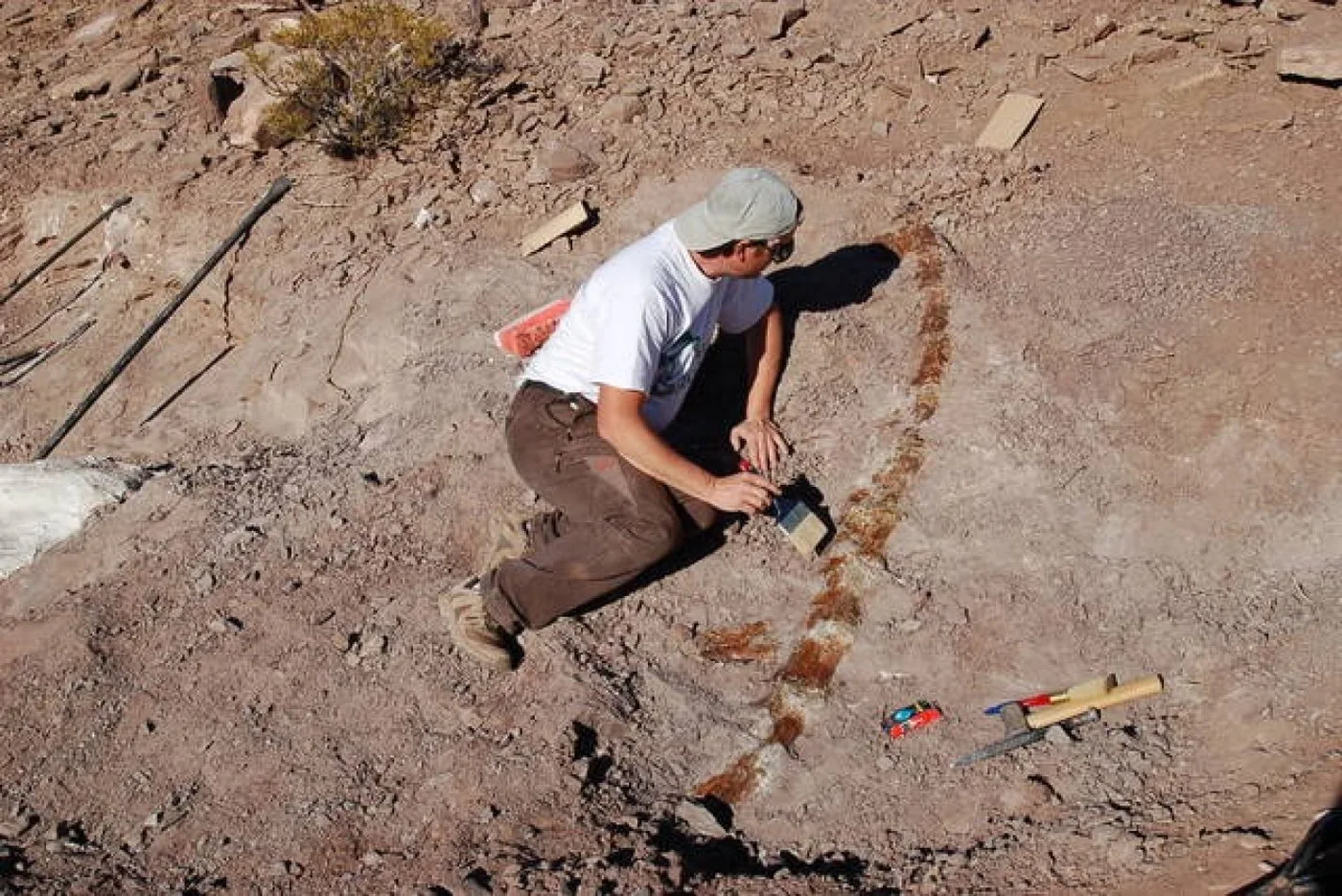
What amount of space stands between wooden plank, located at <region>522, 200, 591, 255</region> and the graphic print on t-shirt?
5.85 ft

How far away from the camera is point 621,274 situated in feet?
12.6

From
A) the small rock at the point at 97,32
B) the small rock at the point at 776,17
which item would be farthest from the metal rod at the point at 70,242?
the small rock at the point at 776,17

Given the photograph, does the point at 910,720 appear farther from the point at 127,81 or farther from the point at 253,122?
the point at 127,81

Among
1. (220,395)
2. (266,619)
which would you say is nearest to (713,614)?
(266,619)

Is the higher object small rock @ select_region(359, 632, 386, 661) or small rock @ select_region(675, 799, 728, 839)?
small rock @ select_region(359, 632, 386, 661)

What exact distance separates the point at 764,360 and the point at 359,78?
3.42 metres

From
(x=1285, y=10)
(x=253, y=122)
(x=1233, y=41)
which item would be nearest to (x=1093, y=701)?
(x=1233, y=41)

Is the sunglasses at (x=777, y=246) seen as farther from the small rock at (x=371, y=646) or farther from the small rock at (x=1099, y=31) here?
the small rock at (x=1099, y=31)

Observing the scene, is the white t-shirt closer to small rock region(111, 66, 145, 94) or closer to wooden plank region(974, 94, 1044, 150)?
wooden plank region(974, 94, 1044, 150)

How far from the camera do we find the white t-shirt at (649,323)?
3.73 metres

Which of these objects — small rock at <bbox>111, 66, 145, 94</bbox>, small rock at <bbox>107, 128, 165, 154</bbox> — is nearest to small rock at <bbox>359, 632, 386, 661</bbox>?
small rock at <bbox>107, 128, 165, 154</bbox>

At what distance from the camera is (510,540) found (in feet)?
14.3

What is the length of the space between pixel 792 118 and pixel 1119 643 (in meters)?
3.21

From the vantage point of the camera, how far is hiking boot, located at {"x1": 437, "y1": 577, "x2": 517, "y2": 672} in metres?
Result: 4.04
